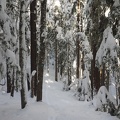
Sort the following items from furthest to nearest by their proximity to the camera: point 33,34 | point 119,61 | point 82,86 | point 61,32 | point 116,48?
1. point 61,32
2. point 82,86
3. point 33,34
4. point 119,61
5. point 116,48

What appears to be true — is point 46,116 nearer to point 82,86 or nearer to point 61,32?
point 82,86

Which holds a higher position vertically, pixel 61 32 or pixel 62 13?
pixel 62 13

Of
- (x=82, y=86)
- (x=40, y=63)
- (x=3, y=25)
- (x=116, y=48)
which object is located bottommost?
(x=82, y=86)

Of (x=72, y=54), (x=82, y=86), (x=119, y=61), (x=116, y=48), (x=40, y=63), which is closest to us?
(x=116, y=48)

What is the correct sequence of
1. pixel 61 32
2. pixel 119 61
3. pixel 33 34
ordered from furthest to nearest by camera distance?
pixel 61 32 < pixel 33 34 < pixel 119 61

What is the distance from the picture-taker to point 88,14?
13.0 meters

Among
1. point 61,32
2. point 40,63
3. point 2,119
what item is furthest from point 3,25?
point 61,32

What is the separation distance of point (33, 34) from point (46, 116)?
646 centimetres

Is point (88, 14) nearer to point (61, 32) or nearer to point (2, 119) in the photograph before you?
point (2, 119)

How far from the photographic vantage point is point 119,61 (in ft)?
35.7

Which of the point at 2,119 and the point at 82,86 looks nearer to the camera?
the point at 2,119

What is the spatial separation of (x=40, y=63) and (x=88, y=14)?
3.53 metres

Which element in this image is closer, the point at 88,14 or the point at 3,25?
the point at 3,25

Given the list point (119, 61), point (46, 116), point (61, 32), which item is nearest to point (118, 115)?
point (119, 61)
